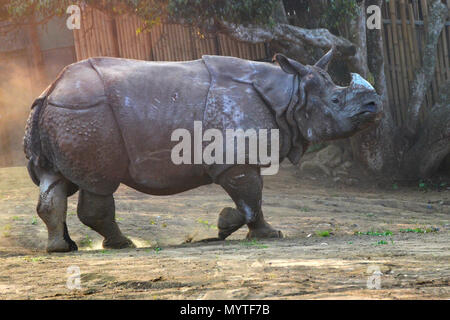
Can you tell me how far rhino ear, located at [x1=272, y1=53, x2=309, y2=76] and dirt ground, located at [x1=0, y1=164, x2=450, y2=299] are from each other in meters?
1.61

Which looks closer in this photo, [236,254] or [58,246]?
[236,254]

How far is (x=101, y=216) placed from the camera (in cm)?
739

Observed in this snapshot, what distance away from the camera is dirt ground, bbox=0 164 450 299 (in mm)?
4402

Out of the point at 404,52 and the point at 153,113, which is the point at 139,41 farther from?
the point at 153,113

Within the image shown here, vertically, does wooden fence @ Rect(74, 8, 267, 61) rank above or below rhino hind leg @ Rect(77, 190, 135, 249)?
above

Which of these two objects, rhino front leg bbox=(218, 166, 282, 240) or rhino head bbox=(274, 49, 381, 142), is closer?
rhino front leg bbox=(218, 166, 282, 240)

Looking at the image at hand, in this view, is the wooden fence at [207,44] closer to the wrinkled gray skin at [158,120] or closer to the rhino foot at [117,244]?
the wrinkled gray skin at [158,120]

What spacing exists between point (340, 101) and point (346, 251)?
6.74ft

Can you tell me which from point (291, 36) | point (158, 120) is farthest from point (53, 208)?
point (291, 36)

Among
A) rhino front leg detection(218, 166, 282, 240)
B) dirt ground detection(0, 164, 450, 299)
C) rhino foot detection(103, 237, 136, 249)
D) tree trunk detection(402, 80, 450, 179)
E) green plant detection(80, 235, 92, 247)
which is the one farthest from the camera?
tree trunk detection(402, 80, 450, 179)

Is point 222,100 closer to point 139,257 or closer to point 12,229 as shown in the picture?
point 139,257

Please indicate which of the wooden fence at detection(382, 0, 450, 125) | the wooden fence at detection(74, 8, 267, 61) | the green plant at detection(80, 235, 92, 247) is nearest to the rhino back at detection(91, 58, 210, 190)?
the green plant at detection(80, 235, 92, 247)

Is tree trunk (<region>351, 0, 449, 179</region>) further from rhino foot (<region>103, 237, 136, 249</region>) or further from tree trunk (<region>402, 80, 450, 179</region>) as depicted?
rhino foot (<region>103, 237, 136, 249</region>)

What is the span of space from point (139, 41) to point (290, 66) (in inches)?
277
